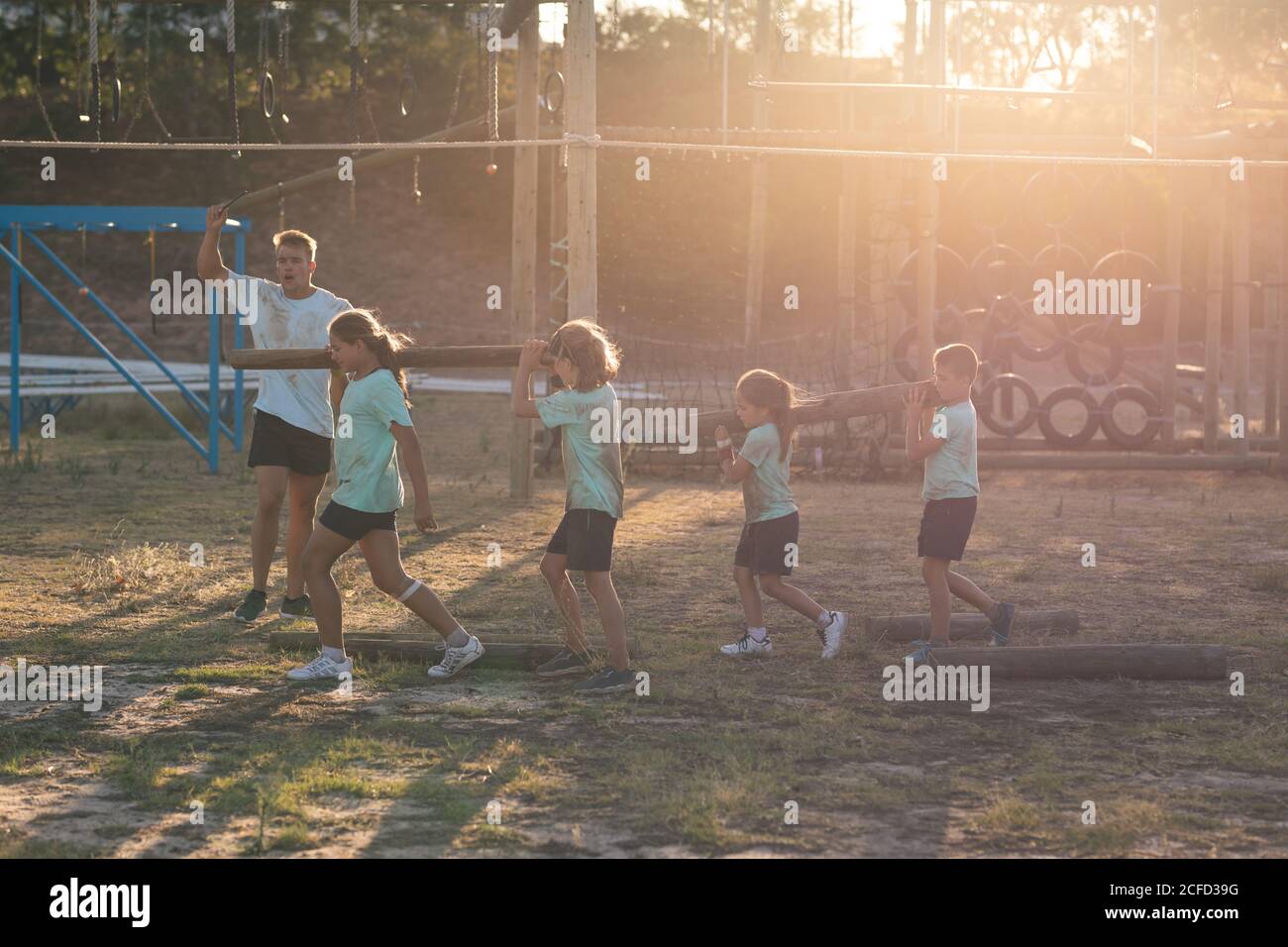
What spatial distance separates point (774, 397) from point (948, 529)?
0.99m

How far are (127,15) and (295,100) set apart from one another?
7.34 meters

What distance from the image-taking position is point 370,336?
684 cm

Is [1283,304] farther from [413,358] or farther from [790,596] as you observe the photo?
[413,358]

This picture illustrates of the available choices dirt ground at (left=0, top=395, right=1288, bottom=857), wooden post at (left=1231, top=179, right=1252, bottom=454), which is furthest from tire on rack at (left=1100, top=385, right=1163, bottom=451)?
dirt ground at (left=0, top=395, right=1288, bottom=857)

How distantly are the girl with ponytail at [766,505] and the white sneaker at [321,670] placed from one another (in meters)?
1.79

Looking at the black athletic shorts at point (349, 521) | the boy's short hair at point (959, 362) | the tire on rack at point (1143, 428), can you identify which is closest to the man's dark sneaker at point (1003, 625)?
the boy's short hair at point (959, 362)

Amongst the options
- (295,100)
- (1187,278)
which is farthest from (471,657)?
(295,100)

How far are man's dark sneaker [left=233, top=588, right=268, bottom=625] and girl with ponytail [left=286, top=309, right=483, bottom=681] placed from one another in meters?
1.35

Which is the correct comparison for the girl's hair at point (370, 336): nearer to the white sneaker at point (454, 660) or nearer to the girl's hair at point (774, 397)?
the white sneaker at point (454, 660)

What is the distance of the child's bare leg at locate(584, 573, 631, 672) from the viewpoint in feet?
22.3

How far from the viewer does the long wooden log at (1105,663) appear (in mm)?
6949

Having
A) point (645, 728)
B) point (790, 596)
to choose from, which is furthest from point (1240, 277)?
point (645, 728)

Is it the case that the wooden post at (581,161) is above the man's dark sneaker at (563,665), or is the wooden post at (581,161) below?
above
